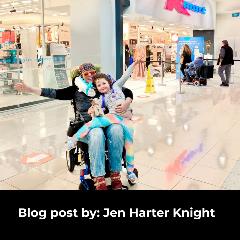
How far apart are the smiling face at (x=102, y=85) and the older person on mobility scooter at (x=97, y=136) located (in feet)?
0.26

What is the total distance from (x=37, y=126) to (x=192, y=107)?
130 inches

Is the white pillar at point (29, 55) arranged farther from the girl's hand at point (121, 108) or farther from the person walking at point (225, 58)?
the girl's hand at point (121, 108)

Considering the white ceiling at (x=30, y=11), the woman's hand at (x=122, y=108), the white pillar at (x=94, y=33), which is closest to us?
the woman's hand at (x=122, y=108)

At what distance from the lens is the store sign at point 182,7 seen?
443 inches

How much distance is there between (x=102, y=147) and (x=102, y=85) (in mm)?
545

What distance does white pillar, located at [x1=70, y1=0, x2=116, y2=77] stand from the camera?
738cm

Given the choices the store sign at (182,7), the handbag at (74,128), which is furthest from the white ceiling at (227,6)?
the handbag at (74,128)

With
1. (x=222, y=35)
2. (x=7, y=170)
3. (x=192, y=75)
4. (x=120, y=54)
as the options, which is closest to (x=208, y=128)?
(x=7, y=170)

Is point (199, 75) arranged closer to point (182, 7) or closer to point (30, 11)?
point (182, 7)

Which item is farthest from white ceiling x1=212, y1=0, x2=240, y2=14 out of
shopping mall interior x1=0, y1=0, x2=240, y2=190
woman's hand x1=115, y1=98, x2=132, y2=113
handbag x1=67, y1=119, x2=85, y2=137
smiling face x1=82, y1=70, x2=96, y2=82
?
handbag x1=67, y1=119, x2=85, y2=137

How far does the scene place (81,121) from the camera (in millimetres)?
2709

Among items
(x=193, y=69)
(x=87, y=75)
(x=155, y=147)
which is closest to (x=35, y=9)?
(x=193, y=69)

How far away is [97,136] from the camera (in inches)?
95.4

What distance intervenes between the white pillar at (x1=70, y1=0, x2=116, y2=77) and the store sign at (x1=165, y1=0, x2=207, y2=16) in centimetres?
419
